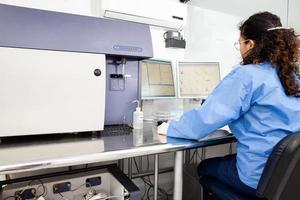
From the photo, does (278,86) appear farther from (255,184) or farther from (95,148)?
(95,148)

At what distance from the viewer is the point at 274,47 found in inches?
44.3

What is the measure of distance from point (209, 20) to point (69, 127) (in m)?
1.91

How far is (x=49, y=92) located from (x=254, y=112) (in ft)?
3.04

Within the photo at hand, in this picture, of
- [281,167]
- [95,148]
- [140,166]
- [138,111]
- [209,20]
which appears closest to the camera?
[281,167]

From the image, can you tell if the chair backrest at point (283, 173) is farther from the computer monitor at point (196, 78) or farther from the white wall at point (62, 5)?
the white wall at point (62, 5)

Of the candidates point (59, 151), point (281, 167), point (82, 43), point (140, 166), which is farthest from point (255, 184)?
point (140, 166)

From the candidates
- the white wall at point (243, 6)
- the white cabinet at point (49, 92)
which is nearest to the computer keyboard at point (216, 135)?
the white cabinet at point (49, 92)

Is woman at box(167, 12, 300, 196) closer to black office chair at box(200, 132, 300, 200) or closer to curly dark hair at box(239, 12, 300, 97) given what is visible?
curly dark hair at box(239, 12, 300, 97)

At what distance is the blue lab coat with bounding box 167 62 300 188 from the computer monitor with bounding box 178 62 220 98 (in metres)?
0.95

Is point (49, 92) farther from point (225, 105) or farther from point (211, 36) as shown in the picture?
point (211, 36)

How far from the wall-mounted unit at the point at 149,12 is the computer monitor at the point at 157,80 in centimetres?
38

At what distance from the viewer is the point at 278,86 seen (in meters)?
1.03

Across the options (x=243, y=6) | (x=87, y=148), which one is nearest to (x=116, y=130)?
(x=87, y=148)

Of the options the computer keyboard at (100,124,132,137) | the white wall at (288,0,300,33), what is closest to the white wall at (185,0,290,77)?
the white wall at (288,0,300,33)
